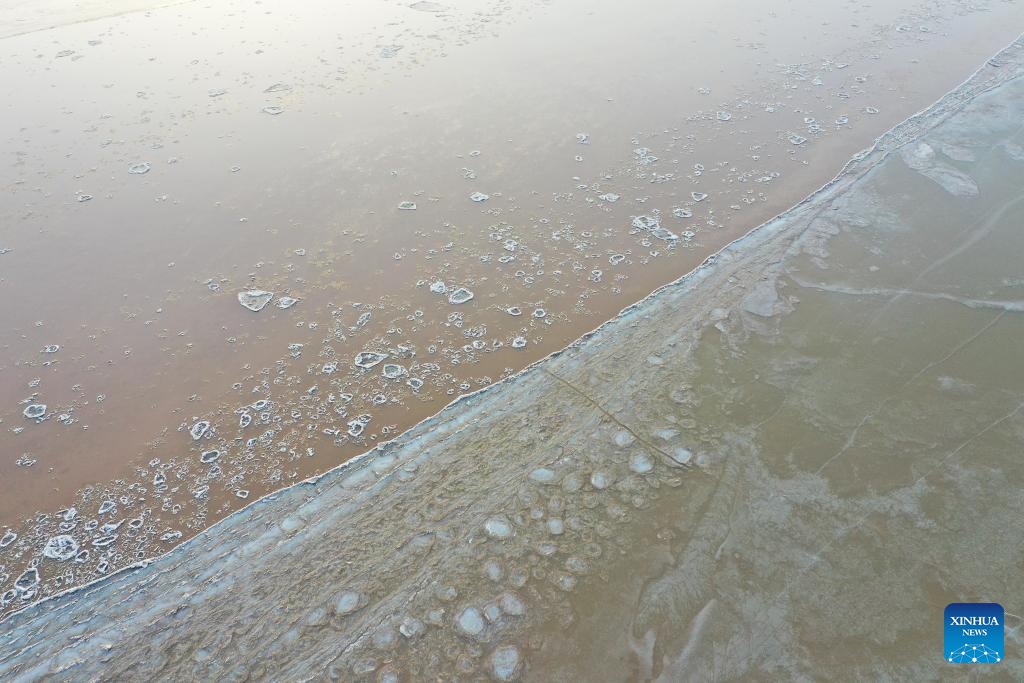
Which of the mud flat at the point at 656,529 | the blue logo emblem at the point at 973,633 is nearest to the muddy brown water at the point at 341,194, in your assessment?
the mud flat at the point at 656,529

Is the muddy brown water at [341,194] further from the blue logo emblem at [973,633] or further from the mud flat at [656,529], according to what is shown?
the blue logo emblem at [973,633]

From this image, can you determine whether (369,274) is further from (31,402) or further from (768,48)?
(768,48)

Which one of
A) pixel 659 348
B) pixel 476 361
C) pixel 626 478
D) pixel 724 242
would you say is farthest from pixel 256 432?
pixel 724 242

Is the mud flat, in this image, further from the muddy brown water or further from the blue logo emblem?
the muddy brown water

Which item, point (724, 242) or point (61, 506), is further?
point (724, 242)

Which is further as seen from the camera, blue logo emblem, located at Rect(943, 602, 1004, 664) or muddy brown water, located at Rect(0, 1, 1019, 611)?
muddy brown water, located at Rect(0, 1, 1019, 611)

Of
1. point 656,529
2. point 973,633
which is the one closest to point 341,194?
point 656,529

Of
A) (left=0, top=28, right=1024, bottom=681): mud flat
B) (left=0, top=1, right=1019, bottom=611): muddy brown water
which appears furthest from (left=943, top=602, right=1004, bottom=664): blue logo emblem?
(left=0, top=1, right=1019, bottom=611): muddy brown water
